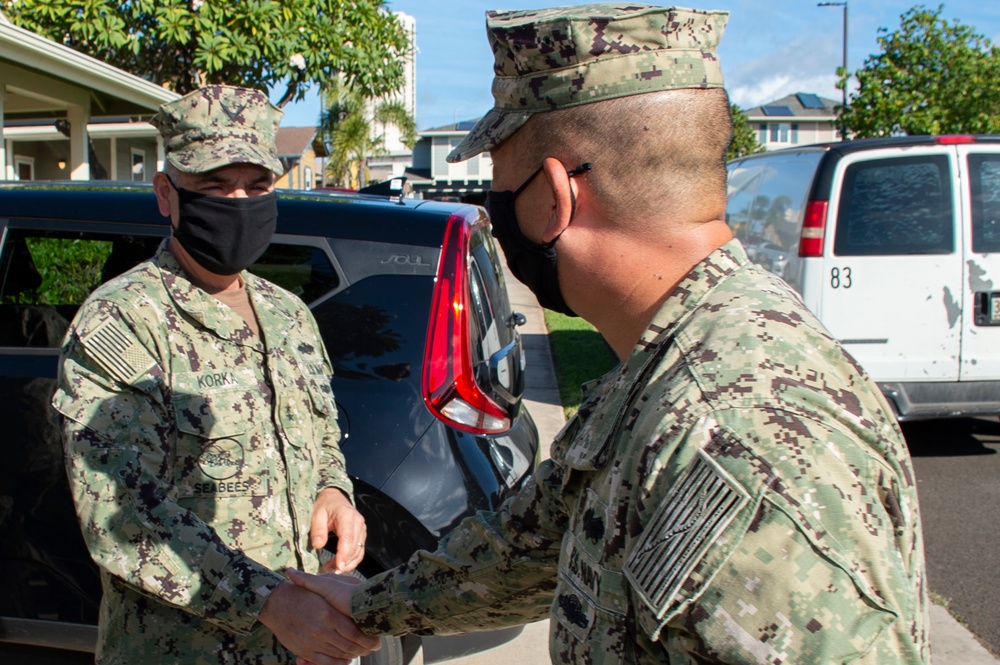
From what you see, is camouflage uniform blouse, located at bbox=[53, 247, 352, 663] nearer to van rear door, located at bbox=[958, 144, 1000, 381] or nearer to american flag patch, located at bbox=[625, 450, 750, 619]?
american flag patch, located at bbox=[625, 450, 750, 619]

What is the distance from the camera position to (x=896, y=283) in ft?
19.2

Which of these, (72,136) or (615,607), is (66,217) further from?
(72,136)

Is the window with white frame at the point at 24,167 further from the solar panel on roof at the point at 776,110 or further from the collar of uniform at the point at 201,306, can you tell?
the solar panel on roof at the point at 776,110

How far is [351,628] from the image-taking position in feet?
5.96

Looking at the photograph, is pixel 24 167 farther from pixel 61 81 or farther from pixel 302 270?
pixel 302 270

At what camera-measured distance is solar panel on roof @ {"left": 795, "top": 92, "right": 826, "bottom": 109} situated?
2640 inches

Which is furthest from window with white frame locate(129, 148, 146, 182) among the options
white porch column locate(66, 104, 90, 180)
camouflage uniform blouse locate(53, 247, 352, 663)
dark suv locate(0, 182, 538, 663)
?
camouflage uniform blouse locate(53, 247, 352, 663)

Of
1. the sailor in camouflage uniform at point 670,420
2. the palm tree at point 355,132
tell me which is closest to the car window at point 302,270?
the sailor in camouflage uniform at point 670,420

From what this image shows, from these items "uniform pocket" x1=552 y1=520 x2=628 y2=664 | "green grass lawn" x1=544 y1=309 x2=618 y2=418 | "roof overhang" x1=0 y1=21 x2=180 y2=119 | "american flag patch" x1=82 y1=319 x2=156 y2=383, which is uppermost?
"roof overhang" x1=0 y1=21 x2=180 y2=119

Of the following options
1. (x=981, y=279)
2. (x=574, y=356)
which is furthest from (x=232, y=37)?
(x=981, y=279)

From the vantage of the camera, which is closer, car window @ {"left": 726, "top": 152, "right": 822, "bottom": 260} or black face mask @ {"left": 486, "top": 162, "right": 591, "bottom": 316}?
black face mask @ {"left": 486, "top": 162, "right": 591, "bottom": 316}

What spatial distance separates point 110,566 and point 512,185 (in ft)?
3.93

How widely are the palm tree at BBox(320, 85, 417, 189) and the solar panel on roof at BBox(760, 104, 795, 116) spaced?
3745cm

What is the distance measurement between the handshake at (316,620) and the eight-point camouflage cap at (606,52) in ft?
3.59
